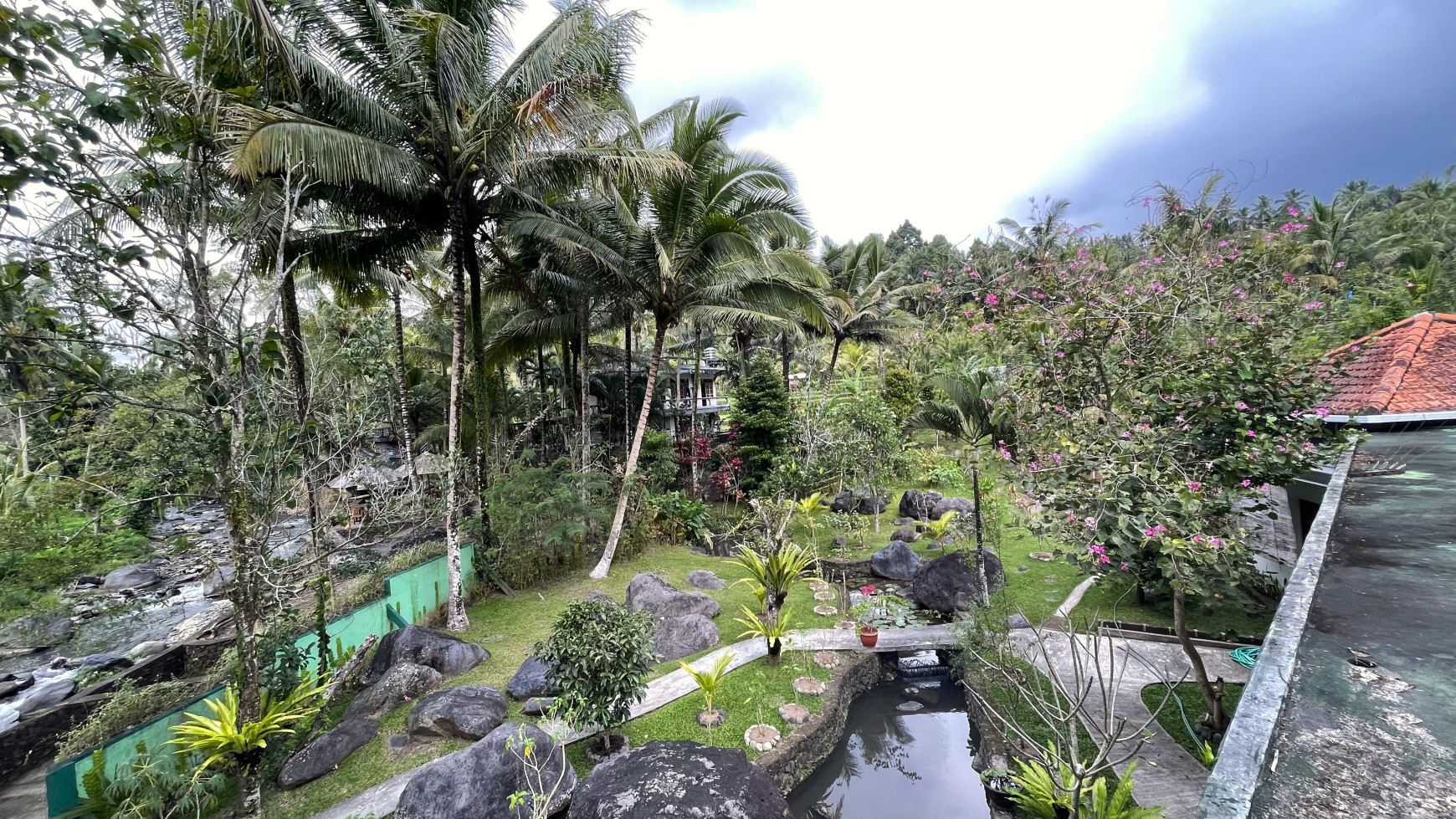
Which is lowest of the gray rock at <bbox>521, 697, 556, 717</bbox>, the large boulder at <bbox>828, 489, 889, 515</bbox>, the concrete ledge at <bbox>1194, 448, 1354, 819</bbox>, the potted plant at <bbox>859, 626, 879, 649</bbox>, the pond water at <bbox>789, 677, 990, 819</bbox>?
the pond water at <bbox>789, 677, 990, 819</bbox>

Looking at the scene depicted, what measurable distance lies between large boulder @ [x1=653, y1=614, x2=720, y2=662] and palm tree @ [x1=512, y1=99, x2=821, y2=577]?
3.01 meters

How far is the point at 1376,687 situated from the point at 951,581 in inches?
269

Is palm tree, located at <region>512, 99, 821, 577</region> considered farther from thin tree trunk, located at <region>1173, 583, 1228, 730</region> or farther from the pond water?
thin tree trunk, located at <region>1173, 583, 1228, 730</region>

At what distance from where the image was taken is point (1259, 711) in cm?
186

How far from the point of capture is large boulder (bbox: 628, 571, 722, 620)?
26.8ft

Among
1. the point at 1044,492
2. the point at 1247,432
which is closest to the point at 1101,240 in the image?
the point at 1247,432

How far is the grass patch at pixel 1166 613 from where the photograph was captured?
7242 mm

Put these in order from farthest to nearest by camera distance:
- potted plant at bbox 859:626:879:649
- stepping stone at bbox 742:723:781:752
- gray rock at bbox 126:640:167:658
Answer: gray rock at bbox 126:640:167:658 → potted plant at bbox 859:626:879:649 → stepping stone at bbox 742:723:781:752

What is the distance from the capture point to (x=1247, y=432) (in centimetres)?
443

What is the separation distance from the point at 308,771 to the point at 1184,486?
25.5ft

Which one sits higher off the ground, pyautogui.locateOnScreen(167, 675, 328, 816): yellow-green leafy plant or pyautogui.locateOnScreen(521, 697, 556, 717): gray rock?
pyautogui.locateOnScreen(167, 675, 328, 816): yellow-green leafy plant

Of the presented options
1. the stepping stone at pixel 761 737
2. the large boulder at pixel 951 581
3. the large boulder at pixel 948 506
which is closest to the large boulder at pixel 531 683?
the stepping stone at pixel 761 737

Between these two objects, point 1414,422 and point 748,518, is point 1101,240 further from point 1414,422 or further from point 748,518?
point 748,518

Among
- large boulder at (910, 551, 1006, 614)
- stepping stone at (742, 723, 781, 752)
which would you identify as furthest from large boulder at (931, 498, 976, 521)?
stepping stone at (742, 723, 781, 752)
